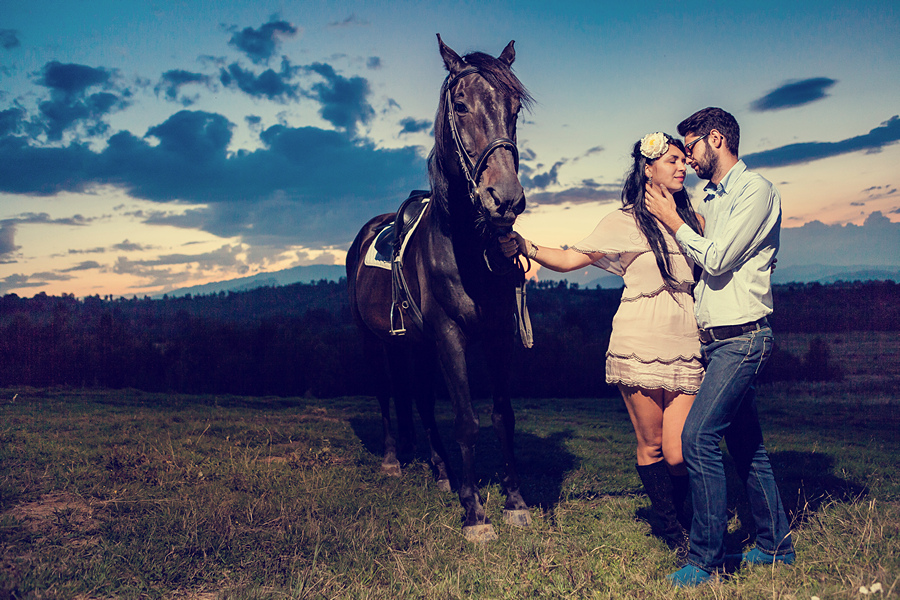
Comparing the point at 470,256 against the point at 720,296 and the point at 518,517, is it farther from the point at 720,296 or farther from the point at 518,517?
the point at 518,517

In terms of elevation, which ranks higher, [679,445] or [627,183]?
[627,183]

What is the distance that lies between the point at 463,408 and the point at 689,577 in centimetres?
186

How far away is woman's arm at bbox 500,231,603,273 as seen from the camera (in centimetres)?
349

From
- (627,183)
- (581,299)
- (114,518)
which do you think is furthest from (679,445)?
(581,299)

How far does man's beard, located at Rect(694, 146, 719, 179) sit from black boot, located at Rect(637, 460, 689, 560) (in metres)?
1.79

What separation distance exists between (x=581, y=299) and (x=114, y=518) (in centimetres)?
4963

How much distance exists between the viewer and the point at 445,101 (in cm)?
373

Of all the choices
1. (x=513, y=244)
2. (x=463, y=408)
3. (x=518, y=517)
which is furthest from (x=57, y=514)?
(x=513, y=244)

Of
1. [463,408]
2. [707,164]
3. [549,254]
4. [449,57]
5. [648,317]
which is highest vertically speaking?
[449,57]

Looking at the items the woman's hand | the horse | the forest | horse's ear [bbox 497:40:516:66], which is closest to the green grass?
the horse

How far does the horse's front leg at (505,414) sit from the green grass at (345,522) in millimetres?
158

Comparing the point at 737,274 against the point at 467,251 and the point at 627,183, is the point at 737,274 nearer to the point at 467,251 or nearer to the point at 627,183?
the point at 627,183

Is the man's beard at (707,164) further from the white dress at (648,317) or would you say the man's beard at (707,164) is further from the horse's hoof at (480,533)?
the horse's hoof at (480,533)

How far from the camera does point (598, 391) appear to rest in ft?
82.7
